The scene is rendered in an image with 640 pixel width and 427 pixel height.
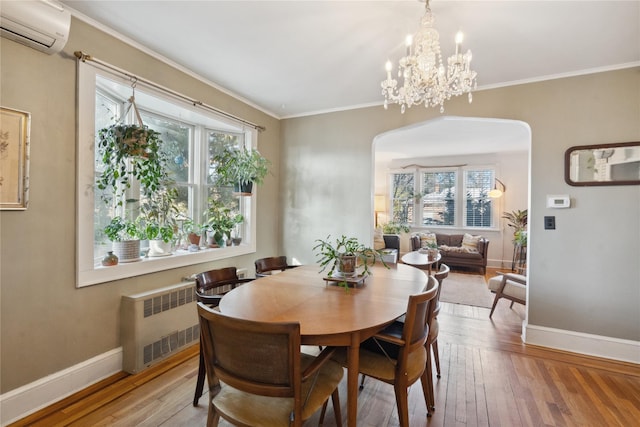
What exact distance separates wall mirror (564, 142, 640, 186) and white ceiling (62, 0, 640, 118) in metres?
0.72

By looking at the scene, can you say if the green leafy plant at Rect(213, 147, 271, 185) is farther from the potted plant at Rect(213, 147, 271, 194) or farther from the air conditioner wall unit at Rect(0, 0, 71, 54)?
the air conditioner wall unit at Rect(0, 0, 71, 54)

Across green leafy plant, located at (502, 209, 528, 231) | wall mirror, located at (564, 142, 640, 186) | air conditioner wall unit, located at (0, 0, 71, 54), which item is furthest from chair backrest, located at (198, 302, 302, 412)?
green leafy plant, located at (502, 209, 528, 231)

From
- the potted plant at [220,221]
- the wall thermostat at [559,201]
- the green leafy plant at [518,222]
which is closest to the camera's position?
the wall thermostat at [559,201]

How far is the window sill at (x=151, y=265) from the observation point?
6.85ft

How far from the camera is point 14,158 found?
5.62 ft

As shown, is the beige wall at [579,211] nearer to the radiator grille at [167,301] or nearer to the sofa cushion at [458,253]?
the radiator grille at [167,301]

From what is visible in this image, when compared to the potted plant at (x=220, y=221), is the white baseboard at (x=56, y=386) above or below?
below

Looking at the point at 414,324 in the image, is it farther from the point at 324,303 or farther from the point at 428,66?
the point at 428,66

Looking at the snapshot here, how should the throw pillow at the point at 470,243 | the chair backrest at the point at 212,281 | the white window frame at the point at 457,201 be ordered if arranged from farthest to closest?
the white window frame at the point at 457,201, the throw pillow at the point at 470,243, the chair backrest at the point at 212,281

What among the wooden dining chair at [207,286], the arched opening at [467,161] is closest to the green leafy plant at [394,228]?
the arched opening at [467,161]

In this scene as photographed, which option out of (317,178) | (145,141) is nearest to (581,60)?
(317,178)

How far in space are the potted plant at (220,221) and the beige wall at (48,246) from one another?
1.08 m

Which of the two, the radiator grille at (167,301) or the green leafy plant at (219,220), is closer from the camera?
the radiator grille at (167,301)

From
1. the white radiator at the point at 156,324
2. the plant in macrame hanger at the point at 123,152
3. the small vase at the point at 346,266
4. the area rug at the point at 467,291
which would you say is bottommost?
the area rug at the point at 467,291
